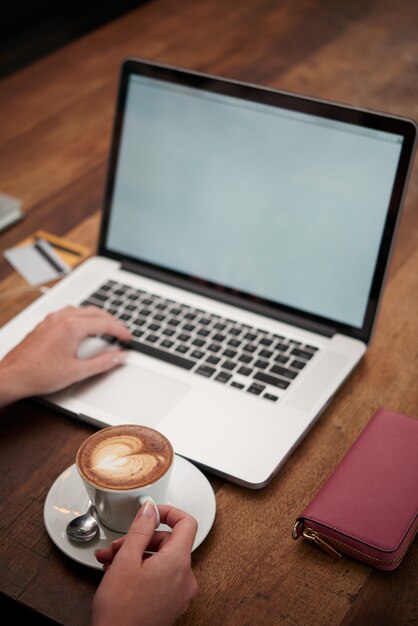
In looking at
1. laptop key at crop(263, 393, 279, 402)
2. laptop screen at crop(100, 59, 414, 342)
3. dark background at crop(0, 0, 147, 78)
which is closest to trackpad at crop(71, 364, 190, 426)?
laptop key at crop(263, 393, 279, 402)

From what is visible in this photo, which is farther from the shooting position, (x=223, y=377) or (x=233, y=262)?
(x=233, y=262)

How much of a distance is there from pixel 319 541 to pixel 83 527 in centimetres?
26

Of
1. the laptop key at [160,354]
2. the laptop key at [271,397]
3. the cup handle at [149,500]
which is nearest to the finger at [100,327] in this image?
the laptop key at [160,354]

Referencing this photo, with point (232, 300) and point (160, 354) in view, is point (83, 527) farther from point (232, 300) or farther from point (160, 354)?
point (232, 300)

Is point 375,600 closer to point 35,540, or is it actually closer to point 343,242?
point 35,540

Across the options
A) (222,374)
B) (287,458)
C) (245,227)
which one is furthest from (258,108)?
(287,458)

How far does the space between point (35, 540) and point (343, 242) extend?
22.2 inches

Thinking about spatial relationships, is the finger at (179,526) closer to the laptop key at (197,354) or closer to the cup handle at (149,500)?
the cup handle at (149,500)

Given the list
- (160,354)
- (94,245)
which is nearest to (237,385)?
(160,354)

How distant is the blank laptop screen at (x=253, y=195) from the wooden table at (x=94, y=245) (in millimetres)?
166

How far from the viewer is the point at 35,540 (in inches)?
36.1

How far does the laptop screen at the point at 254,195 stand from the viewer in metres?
1.12

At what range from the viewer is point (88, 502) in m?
0.93

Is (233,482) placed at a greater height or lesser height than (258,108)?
lesser
